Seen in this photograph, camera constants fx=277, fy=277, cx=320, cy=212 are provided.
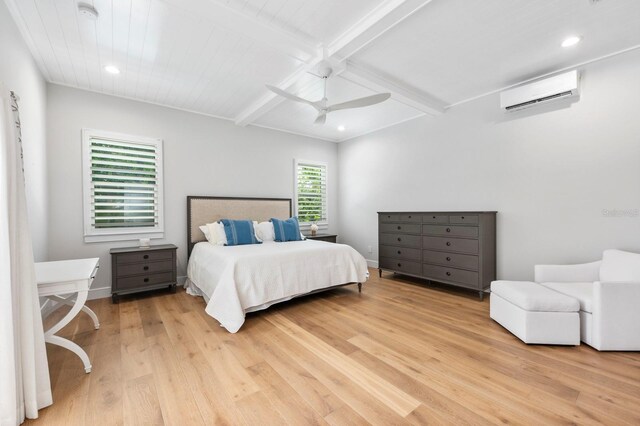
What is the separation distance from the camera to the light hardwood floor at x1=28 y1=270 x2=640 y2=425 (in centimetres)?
163

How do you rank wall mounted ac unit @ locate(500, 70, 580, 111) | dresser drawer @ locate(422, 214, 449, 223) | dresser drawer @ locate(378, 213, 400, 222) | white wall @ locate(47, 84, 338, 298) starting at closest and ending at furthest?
wall mounted ac unit @ locate(500, 70, 580, 111) → white wall @ locate(47, 84, 338, 298) → dresser drawer @ locate(422, 214, 449, 223) → dresser drawer @ locate(378, 213, 400, 222)

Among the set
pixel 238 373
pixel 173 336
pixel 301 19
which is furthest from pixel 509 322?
pixel 301 19

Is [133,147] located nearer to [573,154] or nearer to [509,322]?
[509,322]

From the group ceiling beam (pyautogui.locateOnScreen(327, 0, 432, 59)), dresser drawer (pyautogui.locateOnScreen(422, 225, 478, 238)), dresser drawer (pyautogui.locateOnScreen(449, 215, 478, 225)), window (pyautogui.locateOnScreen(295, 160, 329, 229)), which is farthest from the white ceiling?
window (pyautogui.locateOnScreen(295, 160, 329, 229))

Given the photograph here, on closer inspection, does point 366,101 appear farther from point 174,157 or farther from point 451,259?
point 174,157

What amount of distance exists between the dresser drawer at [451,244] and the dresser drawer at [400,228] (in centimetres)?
21

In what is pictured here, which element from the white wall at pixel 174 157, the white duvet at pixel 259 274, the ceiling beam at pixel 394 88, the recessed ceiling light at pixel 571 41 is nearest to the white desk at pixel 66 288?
the white duvet at pixel 259 274

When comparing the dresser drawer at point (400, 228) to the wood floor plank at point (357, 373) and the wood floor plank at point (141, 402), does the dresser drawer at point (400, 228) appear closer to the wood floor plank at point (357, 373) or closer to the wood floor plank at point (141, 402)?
the wood floor plank at point (357, 373)

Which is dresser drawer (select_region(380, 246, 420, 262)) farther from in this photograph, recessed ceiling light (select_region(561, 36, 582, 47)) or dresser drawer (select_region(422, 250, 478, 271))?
recessed ceiling light (select_region(561, 36, 582, 47))

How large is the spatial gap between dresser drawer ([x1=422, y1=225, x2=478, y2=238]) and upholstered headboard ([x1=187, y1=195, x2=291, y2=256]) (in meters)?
2.65

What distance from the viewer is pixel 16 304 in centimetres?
157

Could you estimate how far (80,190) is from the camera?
3701 mm

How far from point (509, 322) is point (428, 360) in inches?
42.2

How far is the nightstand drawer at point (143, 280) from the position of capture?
3.62m
